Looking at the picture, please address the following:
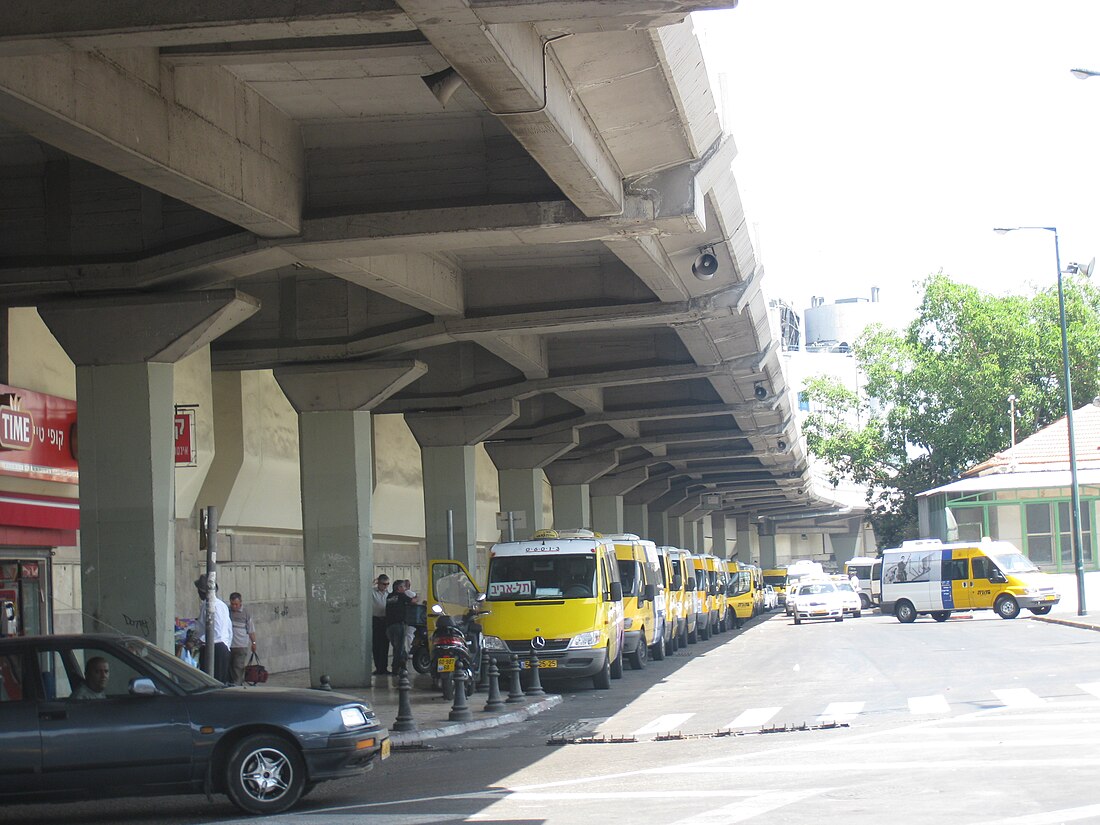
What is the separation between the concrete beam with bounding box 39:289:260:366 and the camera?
1841cm

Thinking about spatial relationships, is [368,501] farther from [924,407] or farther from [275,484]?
[924,407]

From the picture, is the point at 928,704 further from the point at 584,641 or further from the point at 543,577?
the point at 543,577

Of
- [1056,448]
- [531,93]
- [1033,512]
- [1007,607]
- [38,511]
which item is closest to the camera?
[531,93]

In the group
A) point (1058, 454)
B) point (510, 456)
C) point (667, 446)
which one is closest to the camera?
point (510, 456)

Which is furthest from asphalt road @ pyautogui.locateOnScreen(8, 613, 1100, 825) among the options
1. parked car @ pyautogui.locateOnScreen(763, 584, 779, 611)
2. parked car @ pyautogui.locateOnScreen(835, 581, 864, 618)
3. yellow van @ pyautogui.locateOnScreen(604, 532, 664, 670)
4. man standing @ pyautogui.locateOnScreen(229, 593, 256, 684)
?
parked car @ pyautogui.locateOnScreen(763, 584, 779, 611)

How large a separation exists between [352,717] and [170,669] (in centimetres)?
153

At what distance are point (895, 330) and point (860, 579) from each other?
87.9ft

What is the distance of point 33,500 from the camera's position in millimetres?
20484

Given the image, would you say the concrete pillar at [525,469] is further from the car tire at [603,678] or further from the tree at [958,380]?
the tree at [958,380]

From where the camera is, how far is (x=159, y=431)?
1853cm

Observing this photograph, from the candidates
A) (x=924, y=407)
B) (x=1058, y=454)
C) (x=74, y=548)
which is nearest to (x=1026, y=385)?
(x=924, y=407)

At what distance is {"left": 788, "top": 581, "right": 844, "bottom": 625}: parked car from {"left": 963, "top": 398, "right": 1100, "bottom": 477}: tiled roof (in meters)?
18.9

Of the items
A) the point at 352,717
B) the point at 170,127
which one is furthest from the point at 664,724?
the point at 170,127

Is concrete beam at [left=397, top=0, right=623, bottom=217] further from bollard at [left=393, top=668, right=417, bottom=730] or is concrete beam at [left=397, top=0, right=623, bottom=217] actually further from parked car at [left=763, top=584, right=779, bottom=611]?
parked car at [left=763, top=584, right=779, bottom=611]
